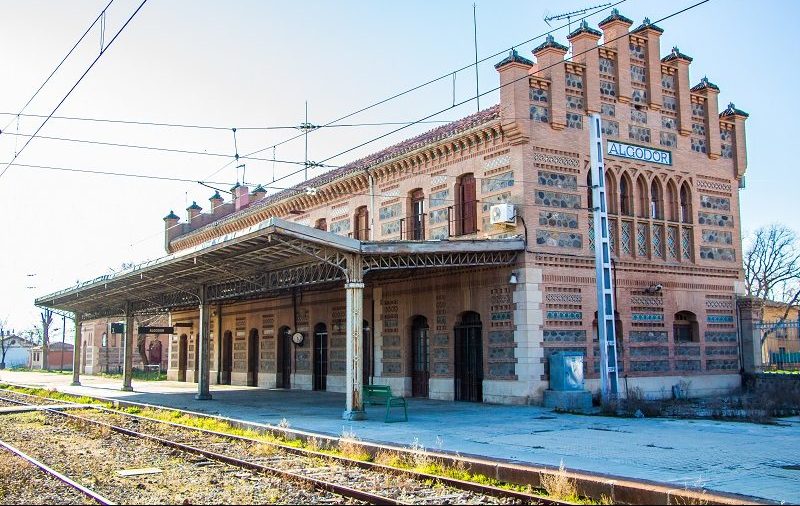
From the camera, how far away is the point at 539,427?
16.2 metres

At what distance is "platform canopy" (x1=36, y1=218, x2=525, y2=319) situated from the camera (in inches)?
691

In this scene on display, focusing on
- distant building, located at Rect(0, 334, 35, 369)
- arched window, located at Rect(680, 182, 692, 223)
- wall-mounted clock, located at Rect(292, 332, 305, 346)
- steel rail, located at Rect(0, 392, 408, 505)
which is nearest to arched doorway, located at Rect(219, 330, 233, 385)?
wall-mounted clock, located at Rect(292, 332, 305, 346)

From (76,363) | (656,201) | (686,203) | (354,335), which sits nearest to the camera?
(354,335)

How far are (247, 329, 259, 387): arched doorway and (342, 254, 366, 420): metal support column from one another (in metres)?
17.9

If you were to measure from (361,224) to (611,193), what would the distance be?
9617mm

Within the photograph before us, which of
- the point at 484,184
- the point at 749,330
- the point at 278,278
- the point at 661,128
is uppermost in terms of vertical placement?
the point at 661,128

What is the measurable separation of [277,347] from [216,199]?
15.1 meters

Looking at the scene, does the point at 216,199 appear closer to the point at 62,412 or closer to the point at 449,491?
the point at 62,412

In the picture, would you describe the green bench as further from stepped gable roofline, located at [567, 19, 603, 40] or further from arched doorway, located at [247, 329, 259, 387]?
arched doorway, located at [247, 329, 259, 387]

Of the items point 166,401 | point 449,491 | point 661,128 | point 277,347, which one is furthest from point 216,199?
point 449,491

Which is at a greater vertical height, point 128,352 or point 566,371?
point 128,352

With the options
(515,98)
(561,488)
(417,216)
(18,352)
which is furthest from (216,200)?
(18,352)

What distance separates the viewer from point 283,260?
68.8 feet

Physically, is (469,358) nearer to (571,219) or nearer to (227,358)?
(571,219)
